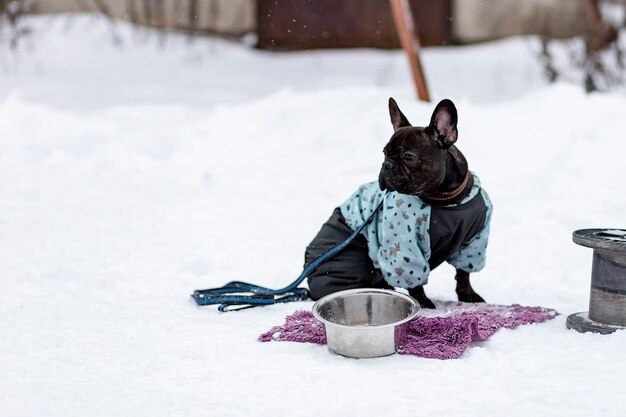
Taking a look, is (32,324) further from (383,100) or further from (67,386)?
(383,100)

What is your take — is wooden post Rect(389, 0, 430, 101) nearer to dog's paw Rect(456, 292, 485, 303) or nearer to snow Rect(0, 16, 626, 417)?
snow Rect(0, 16, 626, 417)

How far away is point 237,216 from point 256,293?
1.63 metres

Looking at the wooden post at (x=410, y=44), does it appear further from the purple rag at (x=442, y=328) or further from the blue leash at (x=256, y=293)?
the purple rag at (x=442, y=328)

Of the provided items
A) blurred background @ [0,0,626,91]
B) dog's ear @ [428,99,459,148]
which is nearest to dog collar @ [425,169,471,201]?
dog's ear @ [428,99,459,148]

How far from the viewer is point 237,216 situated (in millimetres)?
5348

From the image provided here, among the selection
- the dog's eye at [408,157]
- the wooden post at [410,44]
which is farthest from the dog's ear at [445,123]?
the wooden post at [410,44]

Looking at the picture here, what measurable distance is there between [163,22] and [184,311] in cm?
792

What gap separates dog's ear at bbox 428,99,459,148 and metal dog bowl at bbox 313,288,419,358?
67 centimetres

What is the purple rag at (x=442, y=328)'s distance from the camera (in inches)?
118

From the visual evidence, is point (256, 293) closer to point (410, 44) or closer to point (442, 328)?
point (442, 328)

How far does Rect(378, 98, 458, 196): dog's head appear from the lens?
3232 mm

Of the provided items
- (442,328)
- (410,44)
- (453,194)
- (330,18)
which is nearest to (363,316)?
(442,328)

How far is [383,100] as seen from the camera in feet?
23.4

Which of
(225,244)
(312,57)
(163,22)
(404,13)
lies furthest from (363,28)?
(225,244)
